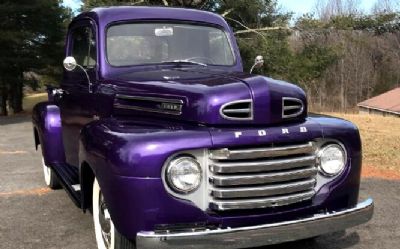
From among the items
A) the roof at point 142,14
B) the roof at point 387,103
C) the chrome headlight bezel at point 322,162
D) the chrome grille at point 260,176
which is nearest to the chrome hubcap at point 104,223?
the chrome grille at point 260,176

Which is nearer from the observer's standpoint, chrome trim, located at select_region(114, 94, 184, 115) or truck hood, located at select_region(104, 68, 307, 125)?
truck hood, located at select_region(104, 68, 307, 125)

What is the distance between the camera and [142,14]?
523cm

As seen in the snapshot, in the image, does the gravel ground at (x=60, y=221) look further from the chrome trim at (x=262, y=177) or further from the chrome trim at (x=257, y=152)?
the chrome trim at (x=257, y=152)

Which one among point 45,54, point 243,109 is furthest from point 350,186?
point 45,54

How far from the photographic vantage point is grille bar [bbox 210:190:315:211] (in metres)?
3.52

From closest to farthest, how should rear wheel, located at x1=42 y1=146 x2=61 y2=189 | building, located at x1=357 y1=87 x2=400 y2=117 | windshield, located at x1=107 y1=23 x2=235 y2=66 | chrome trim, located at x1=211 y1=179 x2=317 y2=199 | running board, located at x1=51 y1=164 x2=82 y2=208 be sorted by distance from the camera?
chrome trim, located at x1=211 y1=179 x2=317 y2=199 → running board, located at x1=51 y1=164 x2=82 y2=208 → windshield, located at x1=107 y1=23 x2=235 y2=66 → rear wheel, located at x1=42 y1=146 x2=61 y2=189 → building, located at x1=357 y1=87 x2=400 y2=117

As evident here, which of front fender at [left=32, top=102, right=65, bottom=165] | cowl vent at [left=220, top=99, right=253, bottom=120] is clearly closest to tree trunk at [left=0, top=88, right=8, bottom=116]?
front fender at [left=32, top=102, right=65, bottom=165]

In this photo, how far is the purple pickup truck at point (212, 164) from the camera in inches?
132

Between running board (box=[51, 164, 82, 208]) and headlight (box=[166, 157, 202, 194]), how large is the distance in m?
1.49

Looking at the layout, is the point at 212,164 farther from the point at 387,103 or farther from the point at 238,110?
the point at 387,103

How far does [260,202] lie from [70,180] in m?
2.41

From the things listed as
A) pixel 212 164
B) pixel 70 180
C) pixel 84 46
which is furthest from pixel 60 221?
pixel 212 164

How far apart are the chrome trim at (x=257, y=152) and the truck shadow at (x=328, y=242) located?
1.19 meters

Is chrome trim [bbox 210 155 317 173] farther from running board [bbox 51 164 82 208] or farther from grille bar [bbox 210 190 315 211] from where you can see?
running board [bbox 51 164 82 208]
